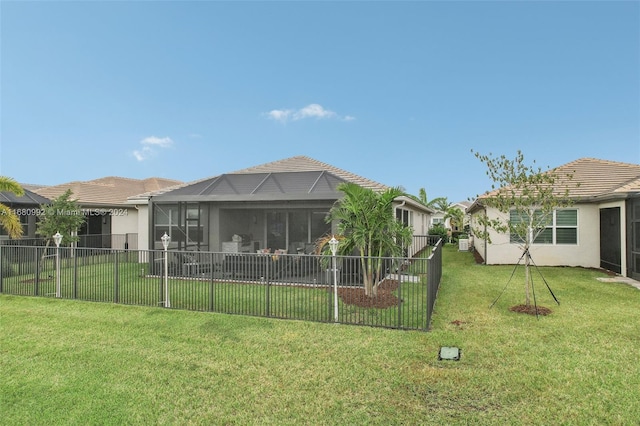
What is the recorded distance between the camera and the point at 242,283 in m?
8.20

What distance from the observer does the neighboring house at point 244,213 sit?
40.6 ft

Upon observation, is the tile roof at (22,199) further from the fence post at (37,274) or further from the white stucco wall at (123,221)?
the fence post at (37,274)

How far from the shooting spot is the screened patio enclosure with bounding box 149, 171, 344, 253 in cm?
1243

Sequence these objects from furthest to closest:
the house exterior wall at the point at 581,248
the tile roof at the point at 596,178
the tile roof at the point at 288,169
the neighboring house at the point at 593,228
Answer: the house exterior wall at the point at 581,248
the tile roof at the point at 288,169
the tile roof at the point at 596,178
the neighboring house at the point at 593,228

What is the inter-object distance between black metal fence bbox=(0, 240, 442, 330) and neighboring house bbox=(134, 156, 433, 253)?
2979mm

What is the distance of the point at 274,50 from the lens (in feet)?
60.3

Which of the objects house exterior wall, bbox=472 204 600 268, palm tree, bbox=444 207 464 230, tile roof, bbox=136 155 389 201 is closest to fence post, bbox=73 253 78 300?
tile roof, bbox=136 155 389 201

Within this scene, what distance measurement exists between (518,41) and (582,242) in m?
8.90

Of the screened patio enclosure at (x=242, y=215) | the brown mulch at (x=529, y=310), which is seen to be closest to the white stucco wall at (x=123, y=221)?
the screened patio enclosure at (x=242, y=215)

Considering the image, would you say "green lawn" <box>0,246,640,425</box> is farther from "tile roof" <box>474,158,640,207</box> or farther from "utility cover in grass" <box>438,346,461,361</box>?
"tile roof" <box>474,158,640,207</box>

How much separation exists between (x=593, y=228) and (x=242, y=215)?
45.7 ft

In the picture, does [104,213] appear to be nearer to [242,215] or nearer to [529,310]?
[242,215]

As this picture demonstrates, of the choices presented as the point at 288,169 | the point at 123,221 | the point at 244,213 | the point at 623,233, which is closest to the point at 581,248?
the point at 623,233

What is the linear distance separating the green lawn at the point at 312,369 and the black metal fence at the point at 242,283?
57 cm
